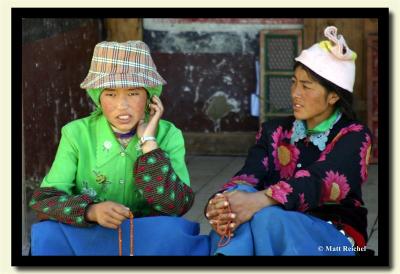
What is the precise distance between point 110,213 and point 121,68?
616mm

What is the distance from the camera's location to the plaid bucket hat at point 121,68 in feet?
14.1

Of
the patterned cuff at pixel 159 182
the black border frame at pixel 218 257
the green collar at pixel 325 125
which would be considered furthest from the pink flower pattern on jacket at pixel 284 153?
the patterned cuff at pixel 159 182

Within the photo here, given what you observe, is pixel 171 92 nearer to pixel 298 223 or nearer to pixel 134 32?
pixel 134 32

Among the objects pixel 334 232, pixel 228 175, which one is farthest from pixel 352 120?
pixel 228 175

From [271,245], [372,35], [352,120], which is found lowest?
[271,245]

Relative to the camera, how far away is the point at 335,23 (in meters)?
8.00

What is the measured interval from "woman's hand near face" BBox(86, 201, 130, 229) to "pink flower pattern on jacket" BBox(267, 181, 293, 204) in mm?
583

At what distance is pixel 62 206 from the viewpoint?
167 inches

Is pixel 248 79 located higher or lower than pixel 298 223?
higher

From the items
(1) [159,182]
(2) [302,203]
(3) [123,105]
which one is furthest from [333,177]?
(3) [123,105]

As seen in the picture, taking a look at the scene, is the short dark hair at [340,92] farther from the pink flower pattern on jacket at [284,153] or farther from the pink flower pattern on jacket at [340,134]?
the pink flower pattern on jacket at [284,153]

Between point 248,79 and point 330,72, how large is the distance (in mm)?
3766

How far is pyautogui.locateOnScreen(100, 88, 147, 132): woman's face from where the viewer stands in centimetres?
434

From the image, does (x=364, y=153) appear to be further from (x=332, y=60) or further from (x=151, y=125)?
(x=151, y=125)
